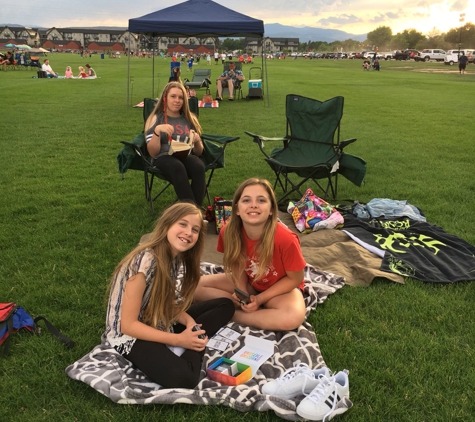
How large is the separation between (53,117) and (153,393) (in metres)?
9.65

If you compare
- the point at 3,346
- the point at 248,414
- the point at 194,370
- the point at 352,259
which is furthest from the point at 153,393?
the point at 352,259

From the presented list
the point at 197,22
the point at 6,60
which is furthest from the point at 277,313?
the point at 6,60

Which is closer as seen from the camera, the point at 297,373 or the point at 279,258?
the point at 297,373

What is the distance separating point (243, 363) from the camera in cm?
243

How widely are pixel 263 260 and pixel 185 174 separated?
1835mm

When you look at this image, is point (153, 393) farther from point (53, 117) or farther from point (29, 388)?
point (53, 117)

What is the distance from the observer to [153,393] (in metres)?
2.18

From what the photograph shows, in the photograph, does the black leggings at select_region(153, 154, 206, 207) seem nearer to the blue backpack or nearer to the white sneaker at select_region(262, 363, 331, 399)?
the blue backpack

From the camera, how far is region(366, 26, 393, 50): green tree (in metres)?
131

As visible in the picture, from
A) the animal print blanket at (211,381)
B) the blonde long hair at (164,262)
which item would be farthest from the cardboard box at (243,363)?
the blonde long hair at (164,262)

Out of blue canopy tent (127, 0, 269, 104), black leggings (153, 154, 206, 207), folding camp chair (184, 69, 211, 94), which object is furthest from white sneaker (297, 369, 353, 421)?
folding camp chair (184, 69, 211, 94)

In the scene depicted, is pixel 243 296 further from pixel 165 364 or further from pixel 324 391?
pixel 324 391

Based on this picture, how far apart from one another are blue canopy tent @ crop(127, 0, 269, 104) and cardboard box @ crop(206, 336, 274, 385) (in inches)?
350

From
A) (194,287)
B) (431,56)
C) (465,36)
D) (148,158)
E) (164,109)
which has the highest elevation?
(465,36)
